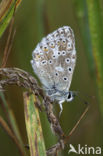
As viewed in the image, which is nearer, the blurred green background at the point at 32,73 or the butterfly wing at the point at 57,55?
the butterfly wing at the point at 57,55

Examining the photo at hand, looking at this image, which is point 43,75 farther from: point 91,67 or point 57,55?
point 91,67

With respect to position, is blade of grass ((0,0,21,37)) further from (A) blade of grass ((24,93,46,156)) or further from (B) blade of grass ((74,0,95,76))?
(B) blade of grass ((74,0,95,76))

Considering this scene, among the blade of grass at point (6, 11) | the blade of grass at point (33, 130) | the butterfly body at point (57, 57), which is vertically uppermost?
the blade of grass at point (6, 11)

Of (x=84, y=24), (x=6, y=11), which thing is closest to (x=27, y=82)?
(x=6, y=11)

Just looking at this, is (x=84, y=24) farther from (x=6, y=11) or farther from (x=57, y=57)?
(x=6, y=11)

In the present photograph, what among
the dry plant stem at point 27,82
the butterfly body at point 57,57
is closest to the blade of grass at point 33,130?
the dry plant stem at point 27,82

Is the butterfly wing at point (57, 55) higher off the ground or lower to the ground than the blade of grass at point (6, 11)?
lower

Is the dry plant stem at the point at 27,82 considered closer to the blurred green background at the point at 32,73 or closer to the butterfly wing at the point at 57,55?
the butterfly wing at the point at 57,55
